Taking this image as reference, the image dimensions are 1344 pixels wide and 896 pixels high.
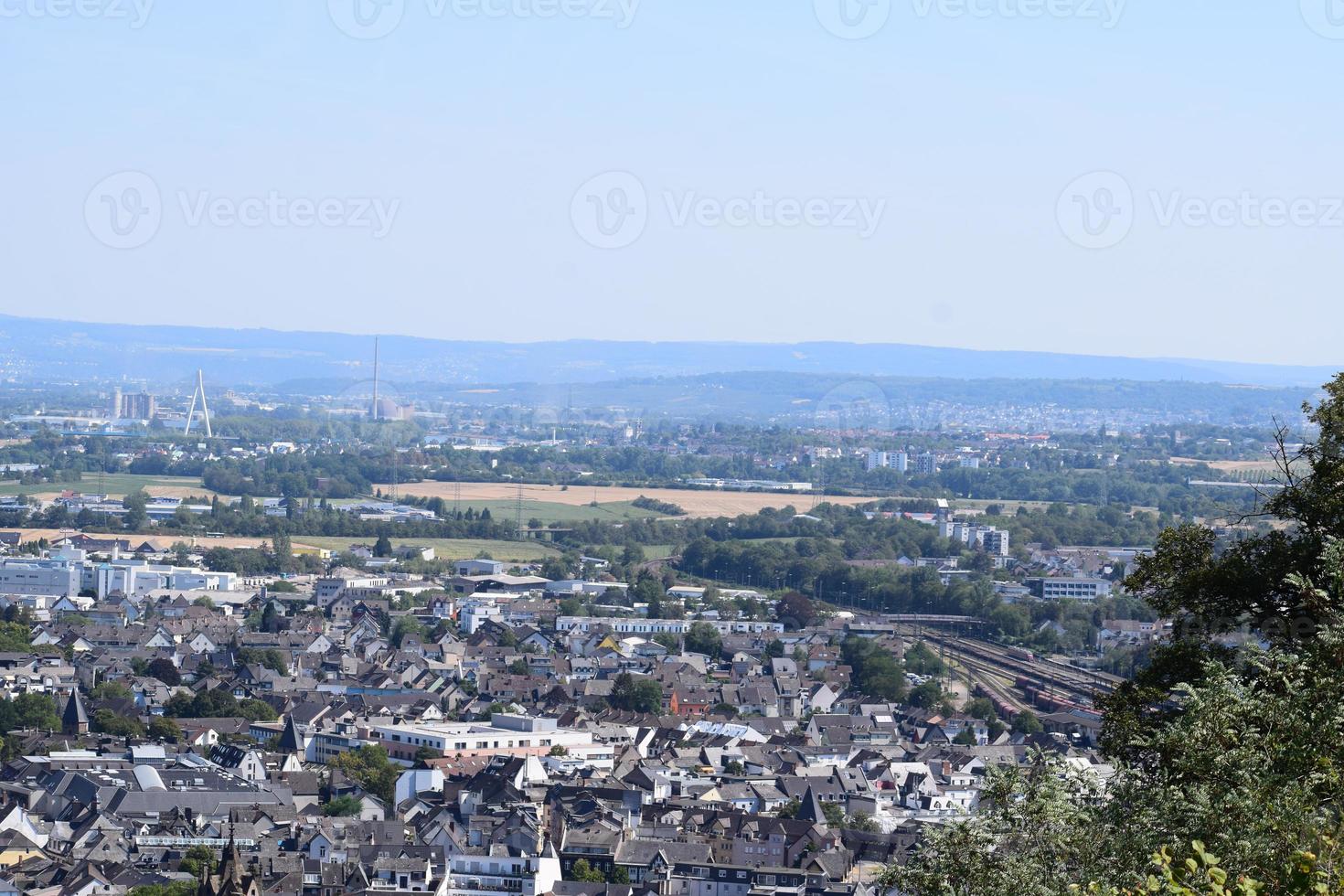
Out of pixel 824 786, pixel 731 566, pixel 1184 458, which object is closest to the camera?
pixel 824 786

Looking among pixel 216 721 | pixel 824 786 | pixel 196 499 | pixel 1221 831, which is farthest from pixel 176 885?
pixel 196 499

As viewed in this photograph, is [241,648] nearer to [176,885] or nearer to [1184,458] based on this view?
[176,885]

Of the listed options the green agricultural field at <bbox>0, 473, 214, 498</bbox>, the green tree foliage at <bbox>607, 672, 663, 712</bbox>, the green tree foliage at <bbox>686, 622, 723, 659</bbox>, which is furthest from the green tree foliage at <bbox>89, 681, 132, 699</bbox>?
the green agricultural field at <bbox>0, 473, 214, 498</bbox>

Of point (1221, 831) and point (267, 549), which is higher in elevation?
point (1221, 831)

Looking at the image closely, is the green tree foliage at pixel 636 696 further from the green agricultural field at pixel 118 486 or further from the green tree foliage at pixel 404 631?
the green agricultural field at pixel 118 486

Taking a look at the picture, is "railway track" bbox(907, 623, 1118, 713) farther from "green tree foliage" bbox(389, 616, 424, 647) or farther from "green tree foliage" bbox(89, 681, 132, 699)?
"green tree foliage" bbox(89, 681, 132, 699)

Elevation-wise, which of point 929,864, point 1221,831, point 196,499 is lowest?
point 196,499
